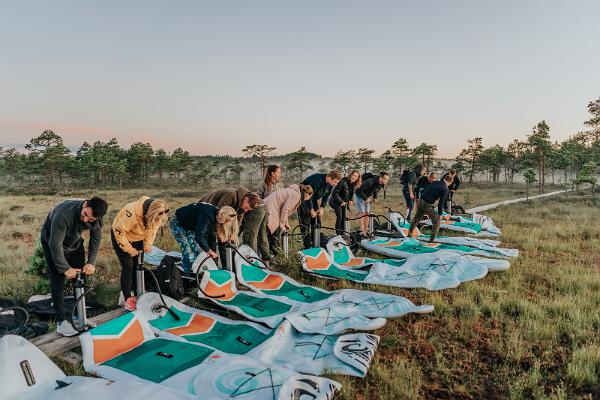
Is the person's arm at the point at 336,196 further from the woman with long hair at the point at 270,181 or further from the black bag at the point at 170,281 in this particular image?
the black bag at the point at 170,281

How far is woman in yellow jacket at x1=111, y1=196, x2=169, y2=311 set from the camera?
4.52 m

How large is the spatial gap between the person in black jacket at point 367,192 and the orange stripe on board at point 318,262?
124 inches

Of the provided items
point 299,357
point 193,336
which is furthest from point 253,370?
point 193,336

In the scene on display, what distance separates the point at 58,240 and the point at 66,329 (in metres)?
1.01

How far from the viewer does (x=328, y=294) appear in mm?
5504

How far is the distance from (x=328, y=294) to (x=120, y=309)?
2.89 m

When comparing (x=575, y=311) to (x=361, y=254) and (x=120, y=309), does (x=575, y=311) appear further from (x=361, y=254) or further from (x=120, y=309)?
(x=120, y=309)

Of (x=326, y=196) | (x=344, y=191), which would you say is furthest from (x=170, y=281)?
(x=344, y=191)

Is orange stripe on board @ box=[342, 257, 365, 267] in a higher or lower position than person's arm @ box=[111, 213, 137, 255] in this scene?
lower

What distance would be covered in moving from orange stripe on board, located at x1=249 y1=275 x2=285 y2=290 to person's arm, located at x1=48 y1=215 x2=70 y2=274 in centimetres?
276

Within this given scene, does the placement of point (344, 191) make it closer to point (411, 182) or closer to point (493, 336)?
point (411, 182)

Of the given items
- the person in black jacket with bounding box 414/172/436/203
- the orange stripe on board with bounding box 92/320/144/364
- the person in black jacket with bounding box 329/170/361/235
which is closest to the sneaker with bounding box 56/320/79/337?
the orange stripe on board with bounding box 92/320/144/364

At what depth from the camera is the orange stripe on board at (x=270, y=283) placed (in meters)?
5.91

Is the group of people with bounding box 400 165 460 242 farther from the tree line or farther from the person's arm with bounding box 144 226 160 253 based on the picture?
the tree line
